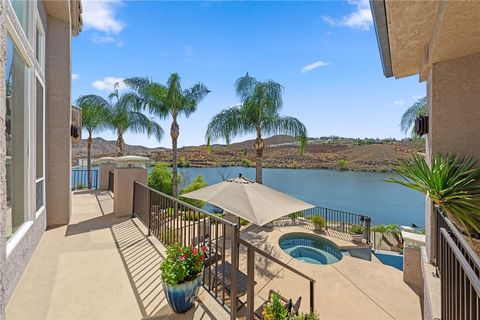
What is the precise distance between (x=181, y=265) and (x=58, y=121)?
5.31 meters

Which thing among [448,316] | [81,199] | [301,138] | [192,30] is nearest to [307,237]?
[301,138]

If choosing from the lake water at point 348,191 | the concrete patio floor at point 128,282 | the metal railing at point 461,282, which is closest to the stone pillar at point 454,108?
the metal railing at point 461,282

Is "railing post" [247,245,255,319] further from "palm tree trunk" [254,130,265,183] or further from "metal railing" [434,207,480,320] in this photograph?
"palm tree trunk" [254,130,265,183]

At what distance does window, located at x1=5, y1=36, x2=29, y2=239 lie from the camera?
2.97 metres

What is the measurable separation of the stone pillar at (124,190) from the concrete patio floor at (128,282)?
370 mm

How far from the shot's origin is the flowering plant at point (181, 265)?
264cm

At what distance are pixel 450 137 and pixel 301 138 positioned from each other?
25.2ft

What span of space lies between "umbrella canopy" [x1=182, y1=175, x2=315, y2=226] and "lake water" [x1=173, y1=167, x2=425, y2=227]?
12054 millimetres

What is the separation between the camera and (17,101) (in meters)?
3.39

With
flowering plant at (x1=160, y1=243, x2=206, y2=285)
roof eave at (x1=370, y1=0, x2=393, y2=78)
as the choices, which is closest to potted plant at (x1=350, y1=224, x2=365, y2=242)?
roof eave at (x1=370, y1=0, x2=393, y2=78)

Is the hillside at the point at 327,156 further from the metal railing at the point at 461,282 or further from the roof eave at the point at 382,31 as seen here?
the metal railing at the point at 461,282

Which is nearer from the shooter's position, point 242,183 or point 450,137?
point 450,137

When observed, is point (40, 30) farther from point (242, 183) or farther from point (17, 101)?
point (242, 183)

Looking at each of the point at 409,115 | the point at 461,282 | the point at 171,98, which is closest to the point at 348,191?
the point at 409,115
